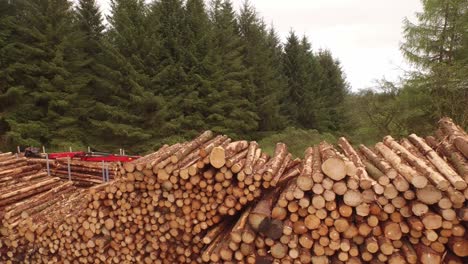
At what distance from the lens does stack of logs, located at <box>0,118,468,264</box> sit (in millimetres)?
3971

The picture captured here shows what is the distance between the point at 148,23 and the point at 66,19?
16.8 feet

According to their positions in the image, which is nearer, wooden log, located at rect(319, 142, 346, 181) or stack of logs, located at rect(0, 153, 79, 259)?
wooden log, located at rect(319, 142, 346, 181)

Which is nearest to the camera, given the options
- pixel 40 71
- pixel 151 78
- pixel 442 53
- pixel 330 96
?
pixel 442 53

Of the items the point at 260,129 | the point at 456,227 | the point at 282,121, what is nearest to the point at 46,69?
the point at 260,129

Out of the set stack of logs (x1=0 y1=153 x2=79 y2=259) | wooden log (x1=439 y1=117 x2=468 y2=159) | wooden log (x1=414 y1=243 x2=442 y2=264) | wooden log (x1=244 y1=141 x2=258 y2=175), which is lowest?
stack of logs (x1=0 y1=153 x2=79 y2=259)

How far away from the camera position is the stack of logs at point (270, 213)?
3971mm

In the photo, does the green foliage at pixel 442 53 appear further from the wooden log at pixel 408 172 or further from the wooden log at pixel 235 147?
the wooden log at pixel 235 147

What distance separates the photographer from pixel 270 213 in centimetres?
434

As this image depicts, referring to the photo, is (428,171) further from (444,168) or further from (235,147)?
(235,147)

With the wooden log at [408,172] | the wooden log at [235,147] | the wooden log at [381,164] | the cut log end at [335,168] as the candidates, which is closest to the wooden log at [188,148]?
the wooden log at [235,147]

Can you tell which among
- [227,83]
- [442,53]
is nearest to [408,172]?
[442,53]

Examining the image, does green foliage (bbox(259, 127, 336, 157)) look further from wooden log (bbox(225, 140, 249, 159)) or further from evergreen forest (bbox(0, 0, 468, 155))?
wooden log (bbox(225, 140, 249, 159))

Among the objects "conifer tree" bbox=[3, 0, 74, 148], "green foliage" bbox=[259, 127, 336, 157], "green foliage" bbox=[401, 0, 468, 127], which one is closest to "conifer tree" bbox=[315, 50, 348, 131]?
"green foliage" bbox=[259, 127, 336, 157]

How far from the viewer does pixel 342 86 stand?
132 feet
